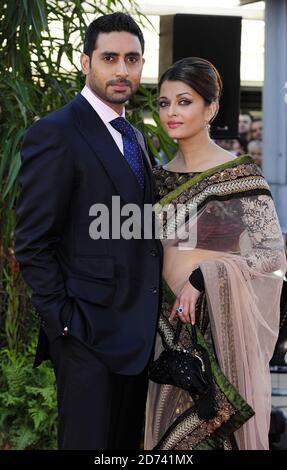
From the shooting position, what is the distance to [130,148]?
12.5ft

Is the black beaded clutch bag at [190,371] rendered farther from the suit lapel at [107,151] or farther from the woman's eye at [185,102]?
the woman's eye at [185,102]

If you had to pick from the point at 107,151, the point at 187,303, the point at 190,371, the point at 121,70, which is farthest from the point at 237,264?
the point at 121,70

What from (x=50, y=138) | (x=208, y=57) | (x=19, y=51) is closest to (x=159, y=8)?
(x=208, y=57)

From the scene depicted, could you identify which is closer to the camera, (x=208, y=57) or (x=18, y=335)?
(x=18, y=335)

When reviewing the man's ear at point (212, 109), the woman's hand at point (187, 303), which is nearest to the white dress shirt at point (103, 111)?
the man's ear at point (212, 109)

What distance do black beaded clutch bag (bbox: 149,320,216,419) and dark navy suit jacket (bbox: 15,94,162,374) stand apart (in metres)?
0.23

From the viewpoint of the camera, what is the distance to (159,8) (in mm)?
7469

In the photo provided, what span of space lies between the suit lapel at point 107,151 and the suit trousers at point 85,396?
51 centimetres

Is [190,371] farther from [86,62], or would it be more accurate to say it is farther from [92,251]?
→ [86,62]

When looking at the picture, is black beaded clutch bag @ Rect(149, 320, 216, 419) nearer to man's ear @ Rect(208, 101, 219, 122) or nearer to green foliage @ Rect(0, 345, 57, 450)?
man's ear @ Rect(208, 101, 219, 122)

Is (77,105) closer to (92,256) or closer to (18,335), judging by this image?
(92,256)

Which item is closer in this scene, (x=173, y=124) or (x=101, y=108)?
(x=101, y=108)

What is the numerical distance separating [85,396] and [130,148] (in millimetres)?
847

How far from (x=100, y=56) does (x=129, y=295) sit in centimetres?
79
